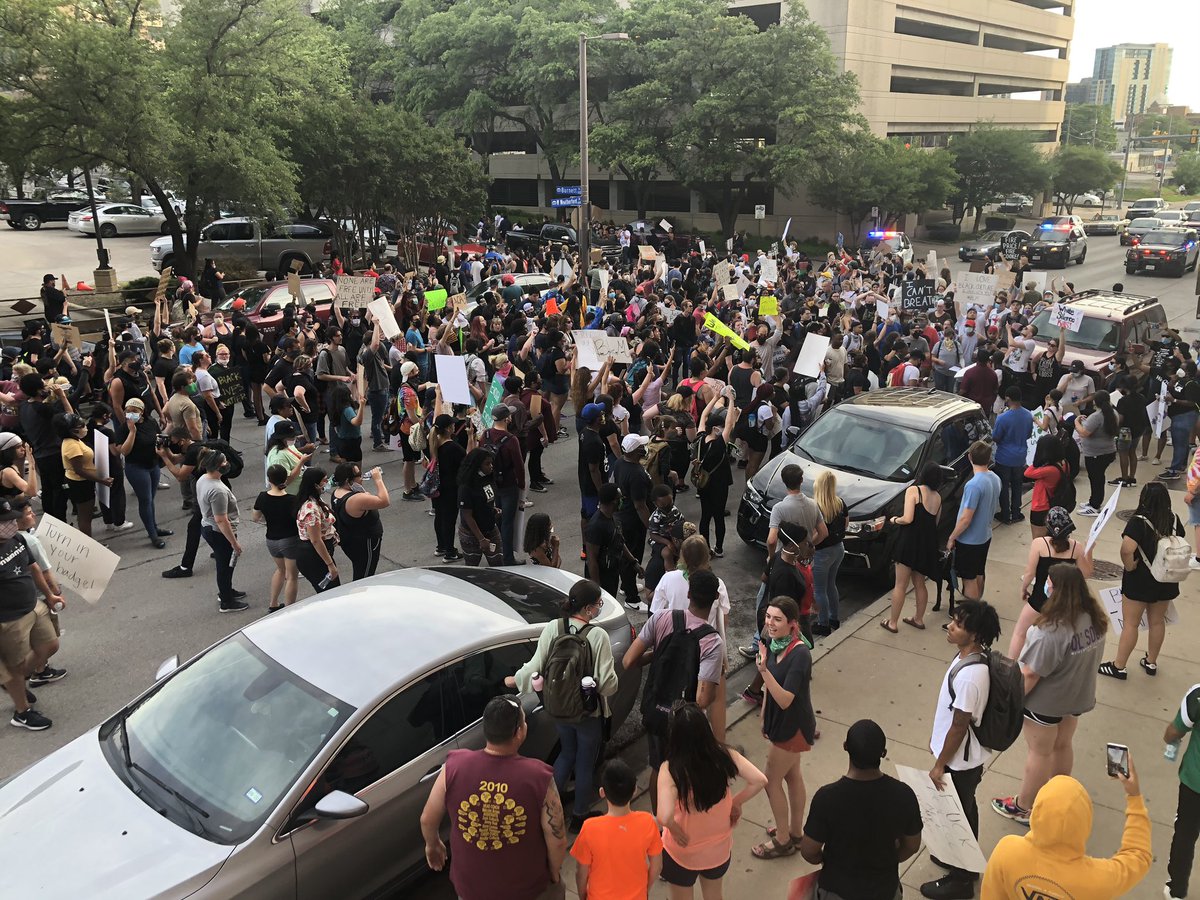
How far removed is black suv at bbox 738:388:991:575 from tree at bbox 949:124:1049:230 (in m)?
46.5

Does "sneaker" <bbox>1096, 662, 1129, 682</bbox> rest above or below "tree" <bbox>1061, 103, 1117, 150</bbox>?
below

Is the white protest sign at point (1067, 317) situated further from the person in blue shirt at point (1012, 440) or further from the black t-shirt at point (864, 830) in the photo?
the black t-shirt at point (864, 830)

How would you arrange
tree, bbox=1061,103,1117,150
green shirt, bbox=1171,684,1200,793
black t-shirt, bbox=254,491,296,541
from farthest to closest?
tree, bbox=1061,103,1117,150 → black t-shirt, bbox=254,491,296,541 → green shirt, bbox=1171,684,1200,793

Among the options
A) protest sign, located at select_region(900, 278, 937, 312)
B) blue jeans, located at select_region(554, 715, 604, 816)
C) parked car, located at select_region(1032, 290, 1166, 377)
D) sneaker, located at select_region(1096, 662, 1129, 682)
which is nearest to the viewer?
blue jeans, located at select_region(554, 715, 604, 816)

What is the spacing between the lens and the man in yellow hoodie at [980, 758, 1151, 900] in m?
3.30

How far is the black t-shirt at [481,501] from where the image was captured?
8.38 m

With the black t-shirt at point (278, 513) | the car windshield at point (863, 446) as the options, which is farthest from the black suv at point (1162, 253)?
the black t-shirt at point (278, 513)

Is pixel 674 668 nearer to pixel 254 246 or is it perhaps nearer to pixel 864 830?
pixel 864 830

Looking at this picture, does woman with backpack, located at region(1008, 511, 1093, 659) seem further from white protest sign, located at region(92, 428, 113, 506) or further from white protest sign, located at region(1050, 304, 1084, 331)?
white protest sign, located at region(1050, 304, 1084, 331)

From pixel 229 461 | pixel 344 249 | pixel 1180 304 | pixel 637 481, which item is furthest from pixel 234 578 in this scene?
pixel 1180 304

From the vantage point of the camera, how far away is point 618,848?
376cm

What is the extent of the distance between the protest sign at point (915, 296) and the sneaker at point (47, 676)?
15.7 metres

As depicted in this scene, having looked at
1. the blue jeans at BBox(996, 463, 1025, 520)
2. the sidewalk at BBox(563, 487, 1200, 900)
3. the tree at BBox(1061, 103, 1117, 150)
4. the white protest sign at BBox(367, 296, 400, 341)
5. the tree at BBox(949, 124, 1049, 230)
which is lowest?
the sidewalk at BBox(563, 487, 1200, 900)

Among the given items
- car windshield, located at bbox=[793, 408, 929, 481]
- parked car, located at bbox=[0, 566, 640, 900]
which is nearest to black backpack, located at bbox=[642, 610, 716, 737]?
parked car, located at bbox=[0, 566, 640, 900]
